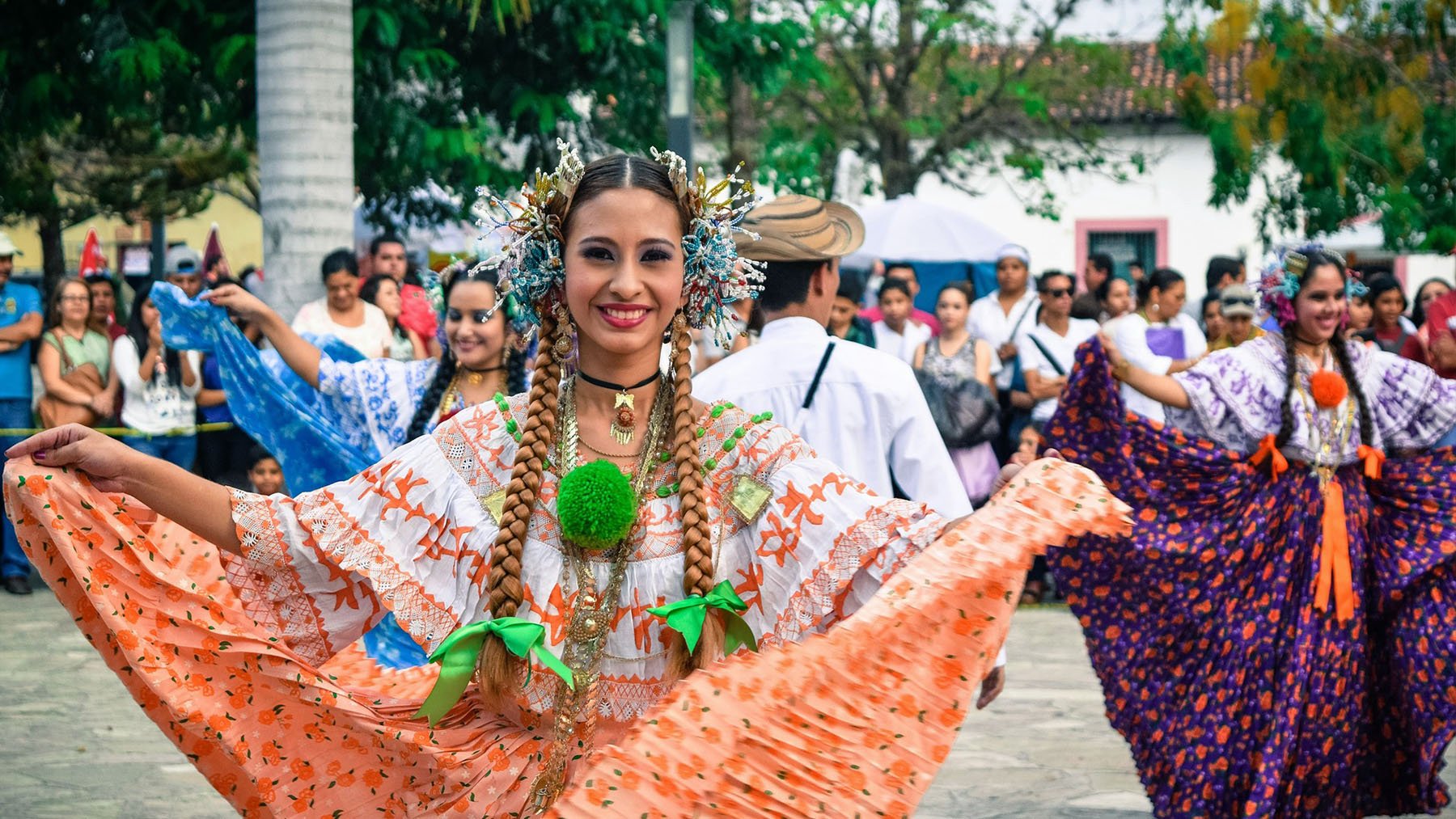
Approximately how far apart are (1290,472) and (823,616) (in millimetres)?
3170

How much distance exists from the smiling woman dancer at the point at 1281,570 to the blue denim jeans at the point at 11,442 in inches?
262

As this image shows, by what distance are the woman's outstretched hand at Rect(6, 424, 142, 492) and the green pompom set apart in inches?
32.5

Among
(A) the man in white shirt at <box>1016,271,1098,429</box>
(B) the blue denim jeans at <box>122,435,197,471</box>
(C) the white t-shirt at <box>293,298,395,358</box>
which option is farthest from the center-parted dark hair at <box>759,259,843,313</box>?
(B) the blue denim jeans at <box>122,435,197,471</box>

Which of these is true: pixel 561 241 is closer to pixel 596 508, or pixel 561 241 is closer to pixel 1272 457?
pixel 596 508

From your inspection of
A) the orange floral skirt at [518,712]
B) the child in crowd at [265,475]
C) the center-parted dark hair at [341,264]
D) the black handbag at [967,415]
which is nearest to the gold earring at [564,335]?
the orange floral skirt at [518,712]

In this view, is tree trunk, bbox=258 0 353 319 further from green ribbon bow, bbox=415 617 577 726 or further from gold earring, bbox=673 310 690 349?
green ribbon bow, bbox=415 617 577 726

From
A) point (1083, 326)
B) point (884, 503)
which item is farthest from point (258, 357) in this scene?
point (1083, 326)

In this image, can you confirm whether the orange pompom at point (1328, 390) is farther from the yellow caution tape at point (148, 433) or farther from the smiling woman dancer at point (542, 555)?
the yellow caution tape at point (148, 433)

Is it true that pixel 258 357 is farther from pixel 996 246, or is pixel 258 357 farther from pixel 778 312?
pixel 996 246

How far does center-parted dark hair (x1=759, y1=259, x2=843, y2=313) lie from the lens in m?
5.07

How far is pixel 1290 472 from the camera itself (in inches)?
233

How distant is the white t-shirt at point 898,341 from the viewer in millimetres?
10844

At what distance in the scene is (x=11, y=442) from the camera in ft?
33.3

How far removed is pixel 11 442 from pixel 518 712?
25.8ft
